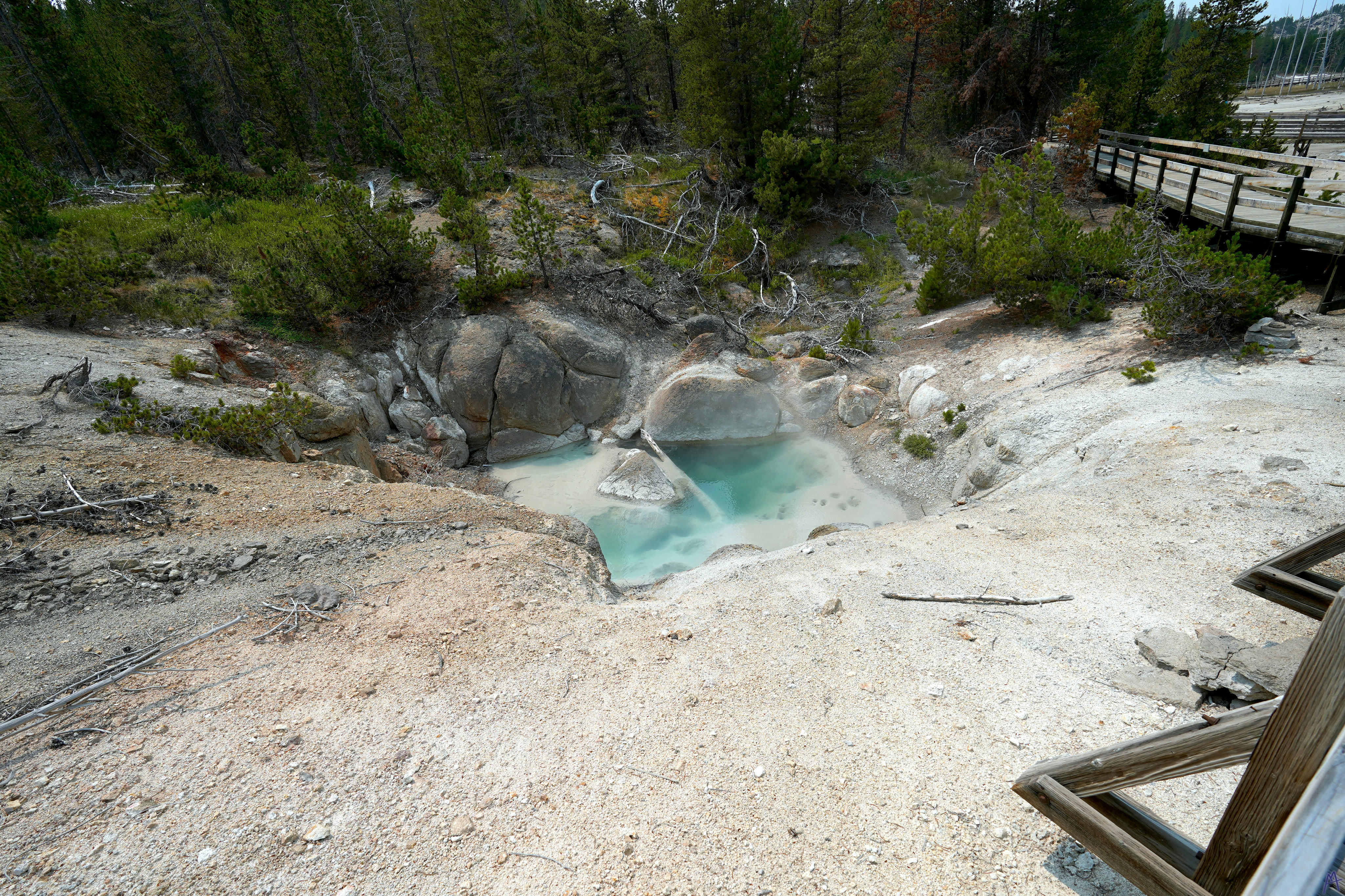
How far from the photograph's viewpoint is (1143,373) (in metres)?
9.37

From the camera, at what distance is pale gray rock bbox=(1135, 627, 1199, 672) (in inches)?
161

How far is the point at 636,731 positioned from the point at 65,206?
2451 cm

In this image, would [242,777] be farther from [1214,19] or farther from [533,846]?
[1214,19]

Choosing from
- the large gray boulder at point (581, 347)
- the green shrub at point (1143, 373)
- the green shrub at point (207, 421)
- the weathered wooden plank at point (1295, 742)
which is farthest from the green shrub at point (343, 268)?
the weathered wooden plank at point (1295, 742)

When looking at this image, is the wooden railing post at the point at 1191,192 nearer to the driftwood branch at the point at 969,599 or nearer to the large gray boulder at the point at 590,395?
the driftwood branch at the point at 969,599

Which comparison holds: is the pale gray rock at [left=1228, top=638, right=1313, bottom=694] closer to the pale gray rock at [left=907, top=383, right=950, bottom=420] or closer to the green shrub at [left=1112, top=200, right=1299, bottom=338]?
the green shrub at [left=1112, top=200, right=1299, bottom=338]

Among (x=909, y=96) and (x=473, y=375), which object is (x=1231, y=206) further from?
(x=473, y=375)

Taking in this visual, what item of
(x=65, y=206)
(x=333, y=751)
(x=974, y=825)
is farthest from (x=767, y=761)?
(x=65, y=206)

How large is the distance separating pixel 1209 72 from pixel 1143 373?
1486 centimetres

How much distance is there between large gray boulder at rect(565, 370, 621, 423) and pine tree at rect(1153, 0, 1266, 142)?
19635mm

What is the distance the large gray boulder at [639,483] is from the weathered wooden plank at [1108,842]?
9304 millimetres

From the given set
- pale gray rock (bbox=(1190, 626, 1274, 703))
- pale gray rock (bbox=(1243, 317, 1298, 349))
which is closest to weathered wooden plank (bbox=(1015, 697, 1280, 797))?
pale gray rock (bbox=(1190, 626, 1274, 703))

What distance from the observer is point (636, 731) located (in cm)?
407

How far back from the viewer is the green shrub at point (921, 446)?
11.2 meters
